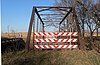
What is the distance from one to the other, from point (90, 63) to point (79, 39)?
16.6 feet

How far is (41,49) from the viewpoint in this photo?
1295 cm

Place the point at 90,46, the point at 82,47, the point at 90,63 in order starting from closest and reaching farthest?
1. the point at 90,63
2. the point at 82,47
3. the point at 90,46

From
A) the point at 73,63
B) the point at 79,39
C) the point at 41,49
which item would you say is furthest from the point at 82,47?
the point at 73,63

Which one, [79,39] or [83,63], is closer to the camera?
[83,63]

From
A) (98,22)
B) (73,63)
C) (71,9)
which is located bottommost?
(73,63)

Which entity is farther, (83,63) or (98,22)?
(98,22)

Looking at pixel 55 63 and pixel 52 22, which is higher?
pixel 52 22

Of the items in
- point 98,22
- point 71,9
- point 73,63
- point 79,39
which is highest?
point 71,9

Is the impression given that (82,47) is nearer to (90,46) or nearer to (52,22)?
(90,46)

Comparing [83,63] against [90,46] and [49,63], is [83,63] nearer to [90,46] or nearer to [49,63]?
[49,63]

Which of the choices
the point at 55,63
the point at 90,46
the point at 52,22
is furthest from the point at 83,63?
the point at 52,22

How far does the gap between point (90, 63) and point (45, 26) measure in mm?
17515

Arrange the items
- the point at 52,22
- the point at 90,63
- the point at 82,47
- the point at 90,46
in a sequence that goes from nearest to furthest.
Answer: the point at 90,63
the point at 82,47
the point at 90,46
the point at 52,22

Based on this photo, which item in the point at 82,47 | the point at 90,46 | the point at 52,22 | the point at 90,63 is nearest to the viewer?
the point at 90,63
